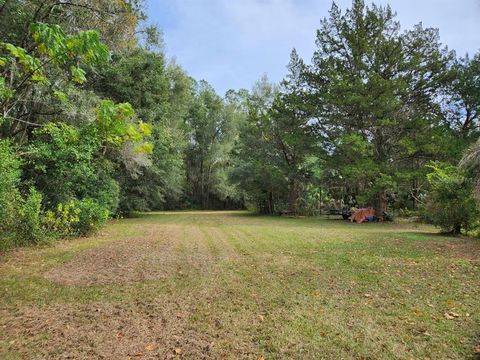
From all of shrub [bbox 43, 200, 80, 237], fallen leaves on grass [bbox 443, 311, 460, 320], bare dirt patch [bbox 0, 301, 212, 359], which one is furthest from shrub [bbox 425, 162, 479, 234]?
shrub [bbox 43, 200, 80, 237]

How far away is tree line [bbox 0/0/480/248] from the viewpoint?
7.41 m

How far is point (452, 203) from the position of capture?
9.91m

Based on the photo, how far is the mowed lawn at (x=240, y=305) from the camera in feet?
9.50

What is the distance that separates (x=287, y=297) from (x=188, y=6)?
8249mm

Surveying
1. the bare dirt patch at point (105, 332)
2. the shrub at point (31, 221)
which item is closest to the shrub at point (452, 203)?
the bare dirt patch at point (105, 332)

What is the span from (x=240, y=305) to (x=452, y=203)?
29.5 ft

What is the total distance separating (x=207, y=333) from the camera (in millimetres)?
3168

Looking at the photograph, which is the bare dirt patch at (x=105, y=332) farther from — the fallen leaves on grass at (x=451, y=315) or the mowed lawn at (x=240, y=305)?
the fallen leaves on grass at (x=451, y=315)

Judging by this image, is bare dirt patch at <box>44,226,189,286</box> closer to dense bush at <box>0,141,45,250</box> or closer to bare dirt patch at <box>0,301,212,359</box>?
bare dirt patch at <box>0,301,212,359</box>

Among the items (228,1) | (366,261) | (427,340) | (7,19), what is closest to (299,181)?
(228,1)

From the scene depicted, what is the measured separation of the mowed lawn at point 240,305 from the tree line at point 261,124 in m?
1.92

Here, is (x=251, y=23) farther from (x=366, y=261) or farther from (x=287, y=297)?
(x=287, y=297)

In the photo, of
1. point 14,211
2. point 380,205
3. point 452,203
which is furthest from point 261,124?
point 14,211

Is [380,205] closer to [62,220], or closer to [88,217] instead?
[88,217]
